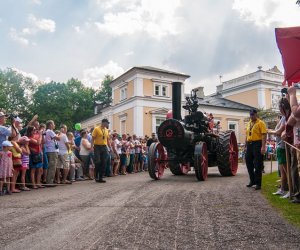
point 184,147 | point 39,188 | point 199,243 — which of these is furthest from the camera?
point 184,147

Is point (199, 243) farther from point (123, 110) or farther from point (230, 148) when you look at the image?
point (123, 110)

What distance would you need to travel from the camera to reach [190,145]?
36.0 feet

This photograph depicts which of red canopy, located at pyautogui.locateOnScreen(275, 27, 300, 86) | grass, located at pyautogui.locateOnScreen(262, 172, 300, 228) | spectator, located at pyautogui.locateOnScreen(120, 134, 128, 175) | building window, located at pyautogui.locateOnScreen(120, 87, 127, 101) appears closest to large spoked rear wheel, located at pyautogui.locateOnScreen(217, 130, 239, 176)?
grass, located at pyautogui.locateOnScreen(262, 172, 300, 228)

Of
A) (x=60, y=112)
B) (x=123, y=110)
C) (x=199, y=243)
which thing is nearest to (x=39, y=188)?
(x=199, y=243)

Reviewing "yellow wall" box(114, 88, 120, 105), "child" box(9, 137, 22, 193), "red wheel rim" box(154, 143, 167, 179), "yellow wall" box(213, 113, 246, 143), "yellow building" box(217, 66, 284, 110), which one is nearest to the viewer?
"child" box(9, 137, 22, 193)

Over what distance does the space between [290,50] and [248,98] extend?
46.7 m

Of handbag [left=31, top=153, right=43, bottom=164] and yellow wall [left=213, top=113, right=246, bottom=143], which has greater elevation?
yellow wall [left=213, top=113, right=246, bottom=143]

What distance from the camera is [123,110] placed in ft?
143

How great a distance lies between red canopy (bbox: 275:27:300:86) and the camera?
6496 mm

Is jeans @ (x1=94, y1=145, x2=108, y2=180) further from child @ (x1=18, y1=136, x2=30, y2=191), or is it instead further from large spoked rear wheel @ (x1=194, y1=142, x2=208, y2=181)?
large spoked rear wheel @ (x1=194, y1=142, x2=208, y2=181)

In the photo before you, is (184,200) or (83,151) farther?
(83,151)

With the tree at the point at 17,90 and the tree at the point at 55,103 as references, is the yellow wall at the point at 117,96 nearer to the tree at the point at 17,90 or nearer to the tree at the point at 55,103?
the tree at the point at 55,103

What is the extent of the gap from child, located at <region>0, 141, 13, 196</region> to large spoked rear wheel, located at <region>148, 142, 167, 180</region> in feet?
12.5

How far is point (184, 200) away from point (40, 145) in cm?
523
